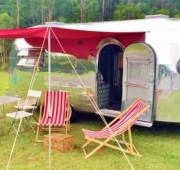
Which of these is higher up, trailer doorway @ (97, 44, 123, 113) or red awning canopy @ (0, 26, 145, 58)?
red awning canopy @ (0, 26, 145, 58)

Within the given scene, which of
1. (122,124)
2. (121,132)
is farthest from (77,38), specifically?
(121,132)

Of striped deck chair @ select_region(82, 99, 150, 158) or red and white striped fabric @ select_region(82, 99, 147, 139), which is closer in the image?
striped deck chair @ select_region(82, 99, 150, 158)

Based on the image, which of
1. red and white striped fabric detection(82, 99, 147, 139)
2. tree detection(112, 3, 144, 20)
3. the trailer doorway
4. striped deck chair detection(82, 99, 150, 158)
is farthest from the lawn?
tree detection(112, 3, 144, 20)

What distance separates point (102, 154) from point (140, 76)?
197 cm

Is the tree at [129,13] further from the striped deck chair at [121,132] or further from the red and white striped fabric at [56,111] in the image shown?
the striped deck chair at [121,132]

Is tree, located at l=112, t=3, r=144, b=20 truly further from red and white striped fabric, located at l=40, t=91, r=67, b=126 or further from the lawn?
red and white striped fabric, located at l=40, t=91, r=67, b=126

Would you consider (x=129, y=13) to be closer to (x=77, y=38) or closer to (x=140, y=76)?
(x=140, y=76)

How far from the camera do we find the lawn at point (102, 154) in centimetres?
617

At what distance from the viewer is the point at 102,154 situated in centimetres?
675

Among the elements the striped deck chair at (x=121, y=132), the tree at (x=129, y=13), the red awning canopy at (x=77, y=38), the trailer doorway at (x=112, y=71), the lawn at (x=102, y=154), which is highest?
the tree at (x=129, y=13)

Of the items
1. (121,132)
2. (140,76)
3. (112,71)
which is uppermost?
(140,76)

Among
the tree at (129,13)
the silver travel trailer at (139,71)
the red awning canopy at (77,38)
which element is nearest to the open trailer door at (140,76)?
the silver travel trailer at (139,71)

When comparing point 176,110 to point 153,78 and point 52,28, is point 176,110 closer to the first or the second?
point 153,78

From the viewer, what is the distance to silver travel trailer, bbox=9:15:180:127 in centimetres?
742
